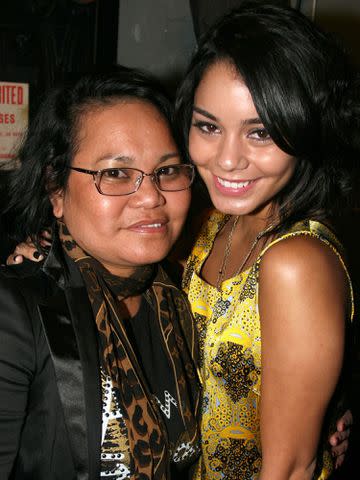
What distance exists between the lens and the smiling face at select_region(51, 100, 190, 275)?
1.45 metres

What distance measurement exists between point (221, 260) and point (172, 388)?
1.48 ft

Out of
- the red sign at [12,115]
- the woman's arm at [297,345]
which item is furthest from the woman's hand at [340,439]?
the red sign at [12,115]

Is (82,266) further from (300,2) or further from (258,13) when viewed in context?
(300,2)

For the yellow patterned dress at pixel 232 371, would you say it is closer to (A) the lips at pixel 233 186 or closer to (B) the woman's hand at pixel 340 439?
(B) the woman's hand at pixel 340 439

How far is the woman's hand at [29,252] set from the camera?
159 cm

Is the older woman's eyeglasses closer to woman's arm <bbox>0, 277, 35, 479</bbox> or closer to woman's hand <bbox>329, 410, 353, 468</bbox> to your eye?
woman's arm <bbox>0, 277, 35, 479</bbox>

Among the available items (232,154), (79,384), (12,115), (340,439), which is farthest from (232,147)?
(12,115)

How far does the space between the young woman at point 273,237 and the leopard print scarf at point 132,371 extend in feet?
0.29

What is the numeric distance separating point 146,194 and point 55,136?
0.33m

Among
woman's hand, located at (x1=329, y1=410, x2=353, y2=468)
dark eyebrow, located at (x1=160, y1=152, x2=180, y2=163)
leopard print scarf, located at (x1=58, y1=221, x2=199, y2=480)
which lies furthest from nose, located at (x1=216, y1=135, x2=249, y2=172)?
woman's hand, located at (x1=329, y1=410, x2=353, y2=468)

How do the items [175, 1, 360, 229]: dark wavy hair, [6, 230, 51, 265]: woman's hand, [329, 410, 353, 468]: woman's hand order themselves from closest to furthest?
[175, 1, 360, 229]: dark wavy hair < [6, 230, 51, 265]: woman's hand < [329, 410, 353, 468]: woman's hand

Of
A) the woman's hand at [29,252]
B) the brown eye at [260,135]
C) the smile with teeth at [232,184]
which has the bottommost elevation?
the woman's hand at [29,252]

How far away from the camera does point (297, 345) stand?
128 cm

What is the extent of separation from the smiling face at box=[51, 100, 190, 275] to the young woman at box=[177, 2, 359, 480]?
153 mm
